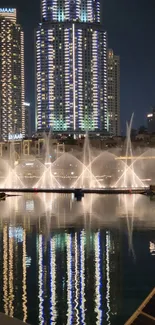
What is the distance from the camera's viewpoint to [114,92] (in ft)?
438

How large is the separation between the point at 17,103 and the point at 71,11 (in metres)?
28.0

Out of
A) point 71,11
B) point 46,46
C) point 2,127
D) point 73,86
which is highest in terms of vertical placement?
point 71,11

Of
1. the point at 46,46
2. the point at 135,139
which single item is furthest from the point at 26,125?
the point at 135,139

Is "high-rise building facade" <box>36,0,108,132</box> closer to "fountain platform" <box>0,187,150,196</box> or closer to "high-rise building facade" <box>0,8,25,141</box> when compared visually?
"high-rise building facade" <box>0,8,25,141</box>

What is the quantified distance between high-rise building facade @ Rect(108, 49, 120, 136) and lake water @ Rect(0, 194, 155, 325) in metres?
108

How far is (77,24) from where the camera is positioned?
370 feet

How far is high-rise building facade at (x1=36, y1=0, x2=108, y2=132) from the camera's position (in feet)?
363

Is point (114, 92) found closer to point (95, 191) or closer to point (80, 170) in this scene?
point (80, 170)

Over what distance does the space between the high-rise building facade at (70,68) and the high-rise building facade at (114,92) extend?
14802mm

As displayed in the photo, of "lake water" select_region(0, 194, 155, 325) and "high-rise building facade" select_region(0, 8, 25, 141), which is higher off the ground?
"high-rise building facade" select_region(0, 8, 25, 141)

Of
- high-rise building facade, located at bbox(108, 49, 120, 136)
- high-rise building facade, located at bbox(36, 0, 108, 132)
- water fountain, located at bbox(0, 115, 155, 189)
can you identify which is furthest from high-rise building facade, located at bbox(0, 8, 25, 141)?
water fountain, located at bbox(0, 115, 155, 189)

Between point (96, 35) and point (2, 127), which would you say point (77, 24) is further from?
point (2, 127)

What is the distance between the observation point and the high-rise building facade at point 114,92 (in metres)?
131

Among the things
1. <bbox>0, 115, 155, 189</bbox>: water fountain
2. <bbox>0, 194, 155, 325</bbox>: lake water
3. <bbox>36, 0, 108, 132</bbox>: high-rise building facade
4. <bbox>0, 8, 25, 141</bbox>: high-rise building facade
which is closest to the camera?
<bbox>0, 194, 155, 325</bbox>: lake water
